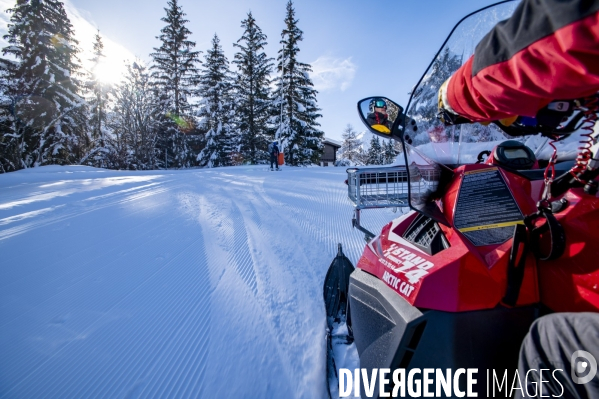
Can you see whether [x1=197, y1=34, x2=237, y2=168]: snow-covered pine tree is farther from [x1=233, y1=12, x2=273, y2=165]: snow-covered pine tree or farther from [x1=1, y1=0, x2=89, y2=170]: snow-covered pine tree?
[x1=1, y1=0, x2=89, y2=170]: snow-covered pine tree

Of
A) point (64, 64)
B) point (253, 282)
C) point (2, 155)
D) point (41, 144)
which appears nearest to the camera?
point (253, 282)

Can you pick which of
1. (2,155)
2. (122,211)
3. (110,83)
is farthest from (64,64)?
(122,211)

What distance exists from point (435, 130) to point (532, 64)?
1.92 feet

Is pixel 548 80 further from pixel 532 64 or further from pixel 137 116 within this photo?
pixel 137 116

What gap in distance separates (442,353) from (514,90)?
80 cm

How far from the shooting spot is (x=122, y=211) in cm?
451

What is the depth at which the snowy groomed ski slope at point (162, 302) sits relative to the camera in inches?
62.7

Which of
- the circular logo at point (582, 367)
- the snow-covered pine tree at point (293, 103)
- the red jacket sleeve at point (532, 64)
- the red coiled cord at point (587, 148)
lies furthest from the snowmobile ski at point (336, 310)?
the snow-covered pine tree at point (293, 103)

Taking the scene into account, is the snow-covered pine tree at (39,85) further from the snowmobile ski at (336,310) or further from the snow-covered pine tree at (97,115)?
the snowmobile ski at (336,310)

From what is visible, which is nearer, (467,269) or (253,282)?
(467,269)

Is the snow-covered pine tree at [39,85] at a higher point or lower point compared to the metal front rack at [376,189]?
higher

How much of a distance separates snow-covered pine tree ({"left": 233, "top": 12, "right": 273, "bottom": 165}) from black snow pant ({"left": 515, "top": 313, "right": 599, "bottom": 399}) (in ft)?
84.0

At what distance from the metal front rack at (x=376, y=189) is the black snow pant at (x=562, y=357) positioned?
1.79m

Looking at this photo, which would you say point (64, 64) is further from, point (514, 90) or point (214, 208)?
point (514, 90)
